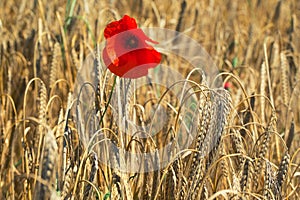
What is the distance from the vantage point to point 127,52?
110cm

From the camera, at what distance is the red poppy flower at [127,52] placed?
1.07 meters

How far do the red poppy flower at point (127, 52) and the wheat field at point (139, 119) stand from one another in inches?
1.7

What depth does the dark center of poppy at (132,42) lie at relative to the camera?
1.10 m

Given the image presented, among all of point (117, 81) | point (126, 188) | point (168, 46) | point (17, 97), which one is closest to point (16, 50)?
point (17, 97)

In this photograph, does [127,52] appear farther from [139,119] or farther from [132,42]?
[139,119]

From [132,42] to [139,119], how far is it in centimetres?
28

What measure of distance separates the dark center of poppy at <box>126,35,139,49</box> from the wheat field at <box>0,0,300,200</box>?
0.21 feet

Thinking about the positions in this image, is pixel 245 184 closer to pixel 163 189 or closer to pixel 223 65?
pixel 163 189

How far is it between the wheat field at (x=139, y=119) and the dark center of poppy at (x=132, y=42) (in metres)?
0.06

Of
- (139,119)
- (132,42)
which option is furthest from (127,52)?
(139,119)

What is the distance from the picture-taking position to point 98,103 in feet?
3.68

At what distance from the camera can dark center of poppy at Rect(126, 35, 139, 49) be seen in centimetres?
110

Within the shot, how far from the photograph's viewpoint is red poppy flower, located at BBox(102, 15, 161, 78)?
1071 millimetres

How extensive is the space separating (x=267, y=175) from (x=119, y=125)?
0.92 ft
